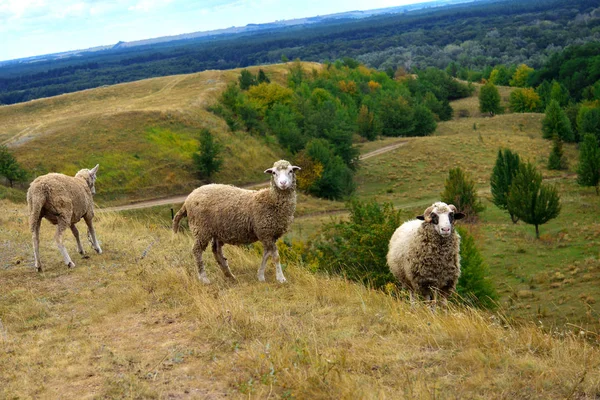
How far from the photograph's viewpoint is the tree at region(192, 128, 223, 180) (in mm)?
63500

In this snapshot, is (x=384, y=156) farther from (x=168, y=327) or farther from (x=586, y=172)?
(x=168, y=327)

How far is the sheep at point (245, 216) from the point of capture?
11.9 meters

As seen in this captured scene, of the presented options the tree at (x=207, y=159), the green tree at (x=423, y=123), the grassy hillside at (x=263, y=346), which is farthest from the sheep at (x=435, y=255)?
the green tree at (x=423, y=123)

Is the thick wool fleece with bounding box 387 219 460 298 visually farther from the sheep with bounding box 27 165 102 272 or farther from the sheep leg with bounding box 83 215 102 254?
the sheep leg with bounding box 83 215 102 254

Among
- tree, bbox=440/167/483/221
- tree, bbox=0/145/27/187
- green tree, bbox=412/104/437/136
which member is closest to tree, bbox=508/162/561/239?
tree, bbox=440/167/483/221

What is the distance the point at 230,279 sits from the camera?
12.3 meters

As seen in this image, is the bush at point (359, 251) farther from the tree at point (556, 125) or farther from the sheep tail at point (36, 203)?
the tree at point (556, 125)

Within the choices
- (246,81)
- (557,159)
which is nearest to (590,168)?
(557,159)

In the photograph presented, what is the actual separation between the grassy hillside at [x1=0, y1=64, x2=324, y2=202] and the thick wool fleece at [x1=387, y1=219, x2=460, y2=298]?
47.2m

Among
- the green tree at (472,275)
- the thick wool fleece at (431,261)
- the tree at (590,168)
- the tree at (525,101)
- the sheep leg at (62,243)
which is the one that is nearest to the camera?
the thick wool fleece at (431,261)

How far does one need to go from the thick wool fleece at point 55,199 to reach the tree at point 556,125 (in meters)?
91.4

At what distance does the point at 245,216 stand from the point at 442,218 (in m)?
4.03

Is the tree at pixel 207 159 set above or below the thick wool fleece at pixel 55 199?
below

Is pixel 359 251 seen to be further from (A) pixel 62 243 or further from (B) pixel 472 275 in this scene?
(A) pixel 62 243
